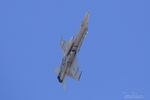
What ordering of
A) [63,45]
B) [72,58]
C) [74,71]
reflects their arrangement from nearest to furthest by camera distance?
1. [72,58]
2. [74,71]
3. [63,45]

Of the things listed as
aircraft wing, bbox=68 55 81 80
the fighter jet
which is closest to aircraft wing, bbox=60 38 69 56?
the fighter jet

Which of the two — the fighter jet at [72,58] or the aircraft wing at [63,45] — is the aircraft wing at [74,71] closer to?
the fighter jet at [72,58]

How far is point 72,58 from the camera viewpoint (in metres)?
69.2

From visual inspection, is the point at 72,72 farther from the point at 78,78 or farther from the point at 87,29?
the point at 87,29

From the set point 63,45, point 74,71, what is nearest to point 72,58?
point 74,71

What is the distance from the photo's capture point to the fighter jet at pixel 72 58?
6775 cm

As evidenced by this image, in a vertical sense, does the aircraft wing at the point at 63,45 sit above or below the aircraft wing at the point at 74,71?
above

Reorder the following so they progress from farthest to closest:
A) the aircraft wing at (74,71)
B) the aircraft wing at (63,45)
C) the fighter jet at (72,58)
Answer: the aircraft wing at (63,45) < the aircraft wing at (74,71) < the fighter jet at (72,58)

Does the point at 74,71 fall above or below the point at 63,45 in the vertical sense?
below

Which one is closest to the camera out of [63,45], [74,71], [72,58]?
[72,58]

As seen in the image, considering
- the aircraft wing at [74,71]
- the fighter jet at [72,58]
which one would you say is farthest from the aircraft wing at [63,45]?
the aircraft wing at [74,71]

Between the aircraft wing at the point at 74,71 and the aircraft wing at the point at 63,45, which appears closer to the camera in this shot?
the aircraft wing at the point at 74,71

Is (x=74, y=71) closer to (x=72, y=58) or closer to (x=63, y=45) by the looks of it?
(x=72, y=58)

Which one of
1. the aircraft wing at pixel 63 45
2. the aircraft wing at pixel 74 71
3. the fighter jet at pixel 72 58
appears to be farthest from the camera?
the aircraft wing at pixel 63 45
